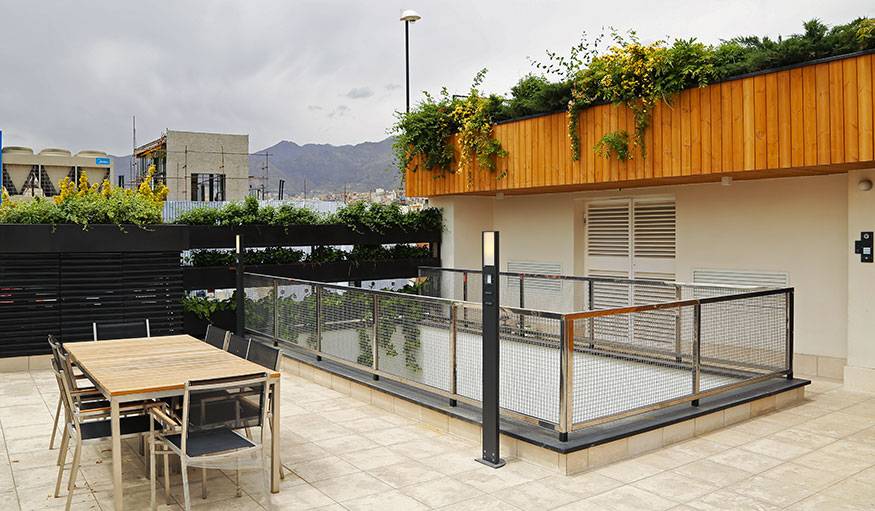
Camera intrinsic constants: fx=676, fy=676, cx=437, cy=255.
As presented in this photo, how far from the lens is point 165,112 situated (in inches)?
2616

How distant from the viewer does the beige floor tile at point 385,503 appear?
170 inches

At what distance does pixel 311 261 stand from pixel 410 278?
1941 mm

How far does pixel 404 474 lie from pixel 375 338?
229 centimetres

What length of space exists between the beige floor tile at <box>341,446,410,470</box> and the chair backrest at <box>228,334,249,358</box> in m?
1.17

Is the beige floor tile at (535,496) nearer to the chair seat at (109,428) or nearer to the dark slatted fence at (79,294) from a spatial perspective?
the chair seat at (109,428)

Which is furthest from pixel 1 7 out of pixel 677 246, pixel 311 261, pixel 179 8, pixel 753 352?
pixel 753 352

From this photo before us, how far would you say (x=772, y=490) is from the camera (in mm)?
4602

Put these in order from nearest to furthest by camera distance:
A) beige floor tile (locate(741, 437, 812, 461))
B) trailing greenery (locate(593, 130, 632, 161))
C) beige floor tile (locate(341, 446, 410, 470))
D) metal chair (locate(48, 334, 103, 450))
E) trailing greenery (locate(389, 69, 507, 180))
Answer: metal chair (locate(48, 334, 103, 450))
beige floor tile (locate(341, 446, 410, 470))
beige floor tile (locate(741, 437, 812, 461))
trailing greenery (locate(593, 130, 632, 161))
trailing greenery (locate(389, 69, 507, 180))

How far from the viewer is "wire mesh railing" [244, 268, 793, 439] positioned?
5.13 metres

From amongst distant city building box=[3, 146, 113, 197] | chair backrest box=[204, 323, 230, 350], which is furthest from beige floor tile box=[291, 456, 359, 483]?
distant city building box=[3, 146, 113, 197]

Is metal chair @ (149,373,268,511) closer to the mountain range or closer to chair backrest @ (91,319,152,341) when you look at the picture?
chair backrest @ (91,319,152,341)

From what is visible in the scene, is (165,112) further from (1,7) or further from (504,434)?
(504,434)

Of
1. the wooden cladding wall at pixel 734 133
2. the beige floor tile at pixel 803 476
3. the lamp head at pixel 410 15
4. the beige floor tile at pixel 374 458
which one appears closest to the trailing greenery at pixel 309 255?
the wooden cladding wall at pixel 734 133

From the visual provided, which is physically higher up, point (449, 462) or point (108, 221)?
point (108, 221)
